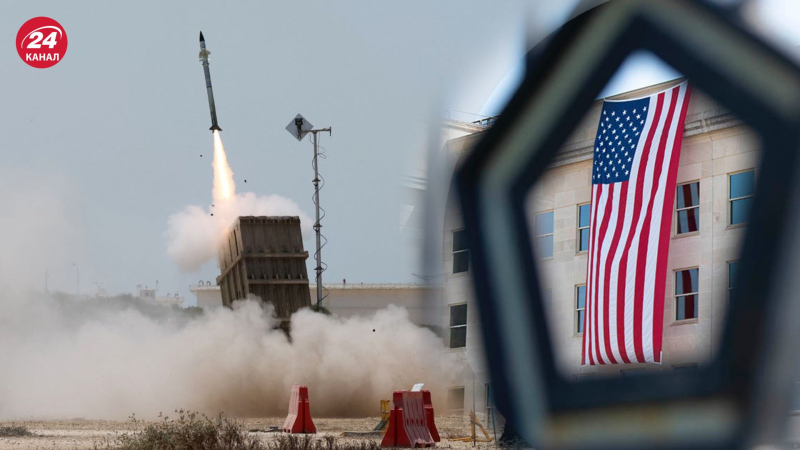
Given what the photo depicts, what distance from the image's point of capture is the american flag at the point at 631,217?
364 cm

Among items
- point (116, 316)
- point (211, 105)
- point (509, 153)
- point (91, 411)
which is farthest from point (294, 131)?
point (509, 153)

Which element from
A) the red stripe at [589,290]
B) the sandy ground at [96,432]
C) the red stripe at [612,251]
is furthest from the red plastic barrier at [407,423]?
the red stripe at [589,290]

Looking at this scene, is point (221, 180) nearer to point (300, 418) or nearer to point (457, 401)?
point (300, 418)

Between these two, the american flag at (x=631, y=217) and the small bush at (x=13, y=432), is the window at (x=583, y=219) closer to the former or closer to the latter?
the american flag at (x=631, y=217)

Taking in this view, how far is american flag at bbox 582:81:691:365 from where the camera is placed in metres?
3.64

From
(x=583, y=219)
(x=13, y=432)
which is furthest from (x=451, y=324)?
(x=13, y=432)

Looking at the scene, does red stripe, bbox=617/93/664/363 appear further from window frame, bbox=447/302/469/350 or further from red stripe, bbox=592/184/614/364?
window frame, bbox=447/302/469/350

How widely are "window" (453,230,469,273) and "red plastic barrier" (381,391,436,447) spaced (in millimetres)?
11485

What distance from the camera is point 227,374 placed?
27344 millimetres

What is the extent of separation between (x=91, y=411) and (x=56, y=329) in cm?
673

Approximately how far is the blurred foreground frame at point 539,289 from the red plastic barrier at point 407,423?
37.6ft

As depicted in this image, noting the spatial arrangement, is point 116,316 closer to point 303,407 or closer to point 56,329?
point 56,329

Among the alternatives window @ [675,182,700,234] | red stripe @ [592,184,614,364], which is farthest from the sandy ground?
red stripe @ [592,184,614,364]

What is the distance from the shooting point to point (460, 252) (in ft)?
8.79
